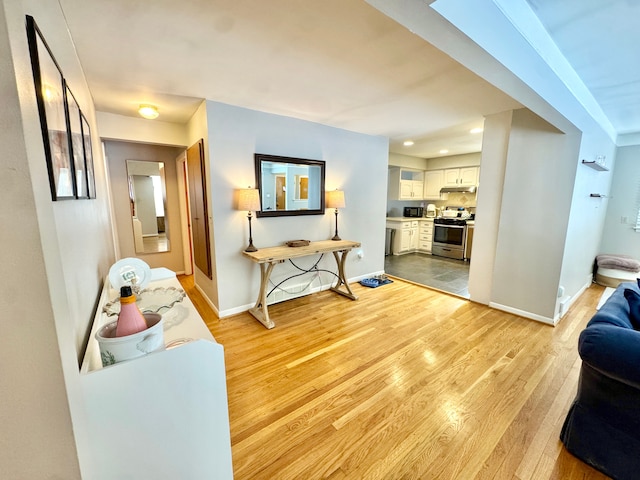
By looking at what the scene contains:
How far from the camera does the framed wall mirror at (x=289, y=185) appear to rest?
10.0 feet

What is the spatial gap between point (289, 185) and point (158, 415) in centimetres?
268

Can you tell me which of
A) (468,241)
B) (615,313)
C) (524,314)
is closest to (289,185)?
(615,313)

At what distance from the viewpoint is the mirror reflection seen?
3.87 meters

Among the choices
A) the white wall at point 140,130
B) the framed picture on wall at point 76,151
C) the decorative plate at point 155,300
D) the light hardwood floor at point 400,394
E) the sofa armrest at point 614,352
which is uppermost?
the white wall at point 140,130

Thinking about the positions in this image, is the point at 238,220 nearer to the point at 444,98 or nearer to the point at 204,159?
the point at 204,159

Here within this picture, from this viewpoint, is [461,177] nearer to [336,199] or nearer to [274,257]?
[336,199]

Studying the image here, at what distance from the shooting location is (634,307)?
163 centimetres

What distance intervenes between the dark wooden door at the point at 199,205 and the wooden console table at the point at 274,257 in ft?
1.96

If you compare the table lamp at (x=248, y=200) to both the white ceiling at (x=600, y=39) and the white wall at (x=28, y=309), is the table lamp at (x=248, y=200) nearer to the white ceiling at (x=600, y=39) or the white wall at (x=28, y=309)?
the white wall at (x=28, y=309)

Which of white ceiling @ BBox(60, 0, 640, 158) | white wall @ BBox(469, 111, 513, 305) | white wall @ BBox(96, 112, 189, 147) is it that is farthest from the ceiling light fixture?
white wall @ BBox(469, 111, 513, 305)

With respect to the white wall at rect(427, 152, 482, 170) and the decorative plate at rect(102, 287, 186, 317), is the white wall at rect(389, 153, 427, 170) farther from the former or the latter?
the decorative plate at rect(102, 287, 186, 317)

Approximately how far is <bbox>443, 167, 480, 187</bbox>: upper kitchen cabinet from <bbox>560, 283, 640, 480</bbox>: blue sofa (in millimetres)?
4844

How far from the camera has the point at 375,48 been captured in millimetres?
1672

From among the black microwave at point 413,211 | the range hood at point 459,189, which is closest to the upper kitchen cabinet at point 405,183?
the black microwave at point 413,211
